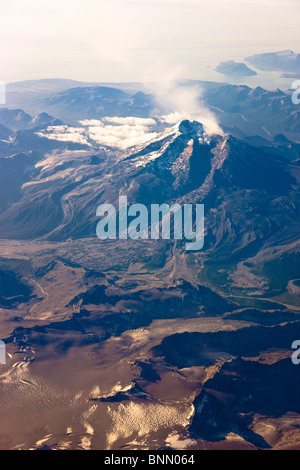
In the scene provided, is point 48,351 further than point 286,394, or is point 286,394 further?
point 48,351

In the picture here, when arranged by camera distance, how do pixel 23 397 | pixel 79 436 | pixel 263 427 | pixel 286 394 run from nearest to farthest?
pixel 79 436
pixel 263 427
pixel 23 397
pixel 286 394

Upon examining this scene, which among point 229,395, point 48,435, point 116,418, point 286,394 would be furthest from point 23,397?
point 286,394

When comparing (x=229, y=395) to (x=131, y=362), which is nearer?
(x=229, y=395)
